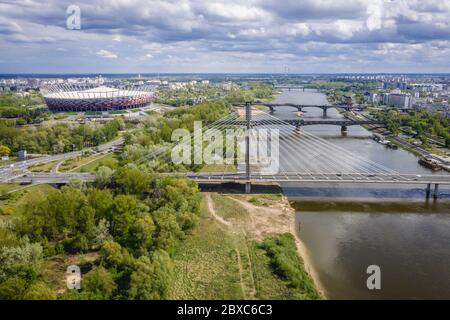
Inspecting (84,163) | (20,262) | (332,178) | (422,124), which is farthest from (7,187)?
(422,124)

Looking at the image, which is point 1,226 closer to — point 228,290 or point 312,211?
point 228,290

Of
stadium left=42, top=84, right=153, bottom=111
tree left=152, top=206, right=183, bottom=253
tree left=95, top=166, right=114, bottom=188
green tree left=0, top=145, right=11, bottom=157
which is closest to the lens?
tree left=152, top=206, right=183, bottom=253

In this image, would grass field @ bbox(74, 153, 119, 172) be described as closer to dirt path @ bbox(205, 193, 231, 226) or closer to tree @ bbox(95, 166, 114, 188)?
tree @ bbox(95, 166, 114, 188)

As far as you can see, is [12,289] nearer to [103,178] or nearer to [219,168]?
[103,178]

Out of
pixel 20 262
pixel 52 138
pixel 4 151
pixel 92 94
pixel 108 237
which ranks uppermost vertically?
pixel 92 94

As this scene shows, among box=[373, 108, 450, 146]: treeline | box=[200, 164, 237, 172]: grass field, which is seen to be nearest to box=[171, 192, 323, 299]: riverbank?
box=[200, 164, 237, 172]: grass field
